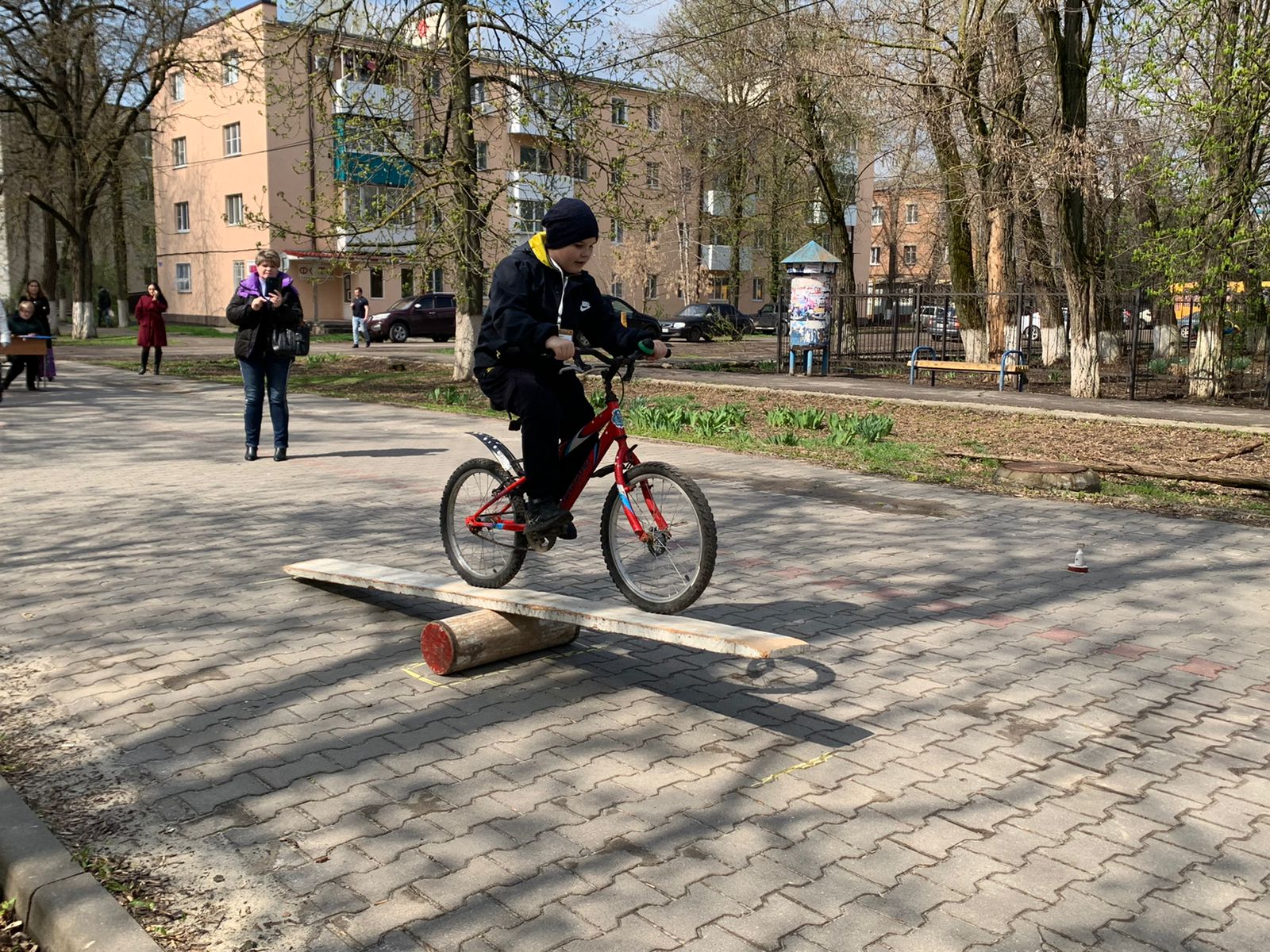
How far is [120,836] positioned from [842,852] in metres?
2.14

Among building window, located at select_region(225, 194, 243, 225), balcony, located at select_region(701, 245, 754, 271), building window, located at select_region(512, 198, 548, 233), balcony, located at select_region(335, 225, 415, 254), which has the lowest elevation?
balcony, located at select_region(335, 225, 415, 254)

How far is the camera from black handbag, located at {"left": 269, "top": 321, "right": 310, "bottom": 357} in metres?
10.5

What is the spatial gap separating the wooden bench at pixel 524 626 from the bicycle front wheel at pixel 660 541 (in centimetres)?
28

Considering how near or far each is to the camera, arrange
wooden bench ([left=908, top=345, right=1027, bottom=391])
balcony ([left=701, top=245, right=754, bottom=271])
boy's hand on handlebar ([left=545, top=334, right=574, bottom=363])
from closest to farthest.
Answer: boy's hand on handlebar ([left=545, top=334, right=574, bottom=363]) → wooden bench ([left=908, top=345, right=1027, bottom=391]) → balcony ([left=701, top=245, right=754, bottom=271])

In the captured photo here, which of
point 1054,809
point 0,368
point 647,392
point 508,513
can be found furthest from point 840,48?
point 1054,809

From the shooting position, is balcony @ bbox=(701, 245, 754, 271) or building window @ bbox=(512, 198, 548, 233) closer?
building window @ bbox=(512, 198, 548, 233)

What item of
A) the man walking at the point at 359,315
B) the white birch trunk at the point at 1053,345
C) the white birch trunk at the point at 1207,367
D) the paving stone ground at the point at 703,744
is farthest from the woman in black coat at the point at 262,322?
the man walking at the point at 359,315

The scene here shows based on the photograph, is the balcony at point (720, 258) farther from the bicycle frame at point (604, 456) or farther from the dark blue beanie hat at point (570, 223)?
the dark blue beanie hat at point (570, 223)

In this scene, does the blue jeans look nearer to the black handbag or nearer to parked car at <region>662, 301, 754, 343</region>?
the black handbag

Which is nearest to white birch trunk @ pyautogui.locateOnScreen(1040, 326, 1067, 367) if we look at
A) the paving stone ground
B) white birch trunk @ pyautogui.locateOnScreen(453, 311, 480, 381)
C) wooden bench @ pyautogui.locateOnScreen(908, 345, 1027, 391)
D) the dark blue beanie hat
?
wooden bench @ pyautogui.locateOnScreen(908, 345, 1027, 391)

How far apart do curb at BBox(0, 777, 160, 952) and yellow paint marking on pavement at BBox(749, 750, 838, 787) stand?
1.91m

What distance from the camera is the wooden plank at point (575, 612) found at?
13.2ft

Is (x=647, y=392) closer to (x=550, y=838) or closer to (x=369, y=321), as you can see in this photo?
(x=550, y=838)

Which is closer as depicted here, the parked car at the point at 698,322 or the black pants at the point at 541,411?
the black pants at the point at 541,411
